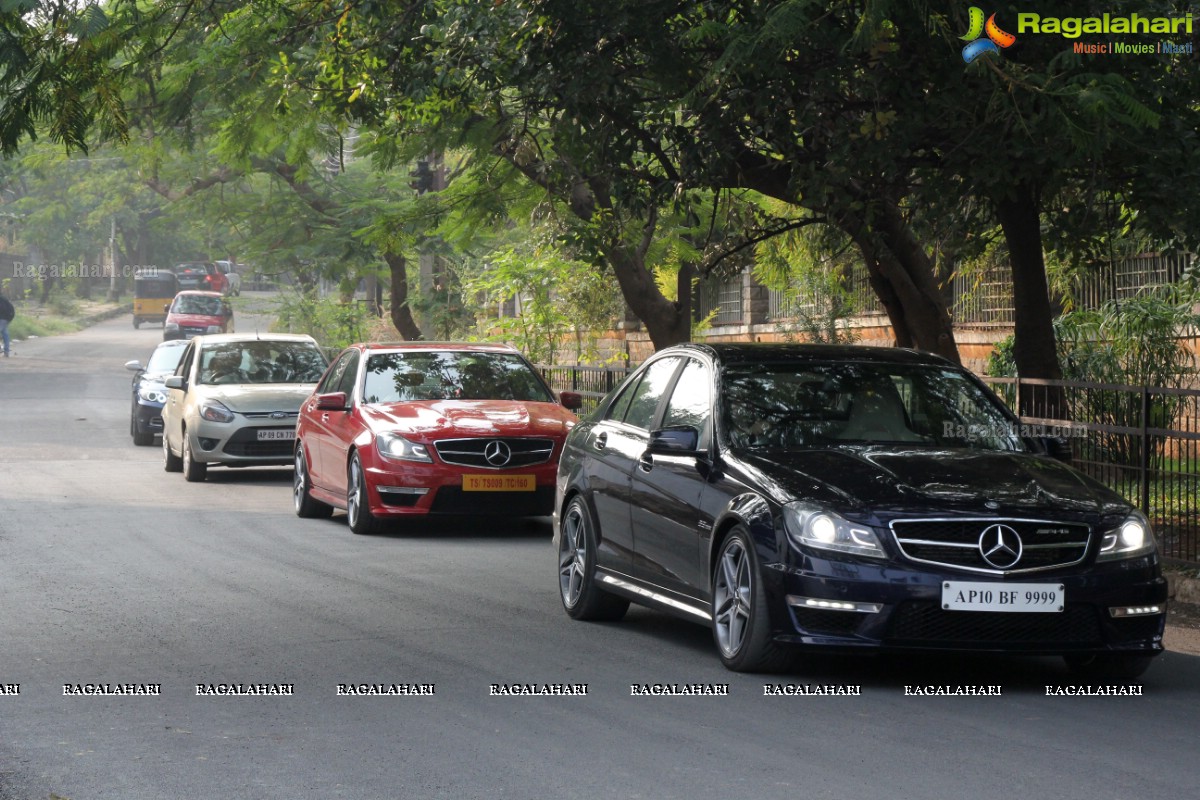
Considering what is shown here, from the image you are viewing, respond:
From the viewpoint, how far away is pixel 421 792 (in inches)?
226

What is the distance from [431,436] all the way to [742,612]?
21.2 ft

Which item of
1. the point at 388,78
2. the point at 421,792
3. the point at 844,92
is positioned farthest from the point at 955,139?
the point at 421,792

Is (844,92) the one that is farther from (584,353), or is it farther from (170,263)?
(170,263)

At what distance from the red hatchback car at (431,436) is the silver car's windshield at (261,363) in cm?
451

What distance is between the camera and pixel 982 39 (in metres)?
10.7

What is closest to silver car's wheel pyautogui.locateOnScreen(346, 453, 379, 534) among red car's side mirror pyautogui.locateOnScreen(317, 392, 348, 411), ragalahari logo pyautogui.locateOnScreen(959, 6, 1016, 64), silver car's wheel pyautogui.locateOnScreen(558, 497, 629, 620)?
red car's side mirror pyautogui.locateOnScreen(317, 392, 348, 411)

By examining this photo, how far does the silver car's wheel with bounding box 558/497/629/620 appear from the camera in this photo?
9.63 m

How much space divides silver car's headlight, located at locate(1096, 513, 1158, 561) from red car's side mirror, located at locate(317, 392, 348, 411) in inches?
339

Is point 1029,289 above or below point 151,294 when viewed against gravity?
above

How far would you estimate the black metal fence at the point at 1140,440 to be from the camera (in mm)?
10867

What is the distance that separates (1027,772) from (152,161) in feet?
63.0

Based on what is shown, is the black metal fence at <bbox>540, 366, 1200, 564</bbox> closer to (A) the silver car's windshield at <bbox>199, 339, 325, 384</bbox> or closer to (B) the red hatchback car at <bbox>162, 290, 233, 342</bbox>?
(A) the silver car's windshield at <bbox>199, 339, 325, 384</bbox>

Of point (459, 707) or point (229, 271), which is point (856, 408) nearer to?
point (459, 707)

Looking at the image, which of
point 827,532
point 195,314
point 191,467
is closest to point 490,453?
point 191,467
